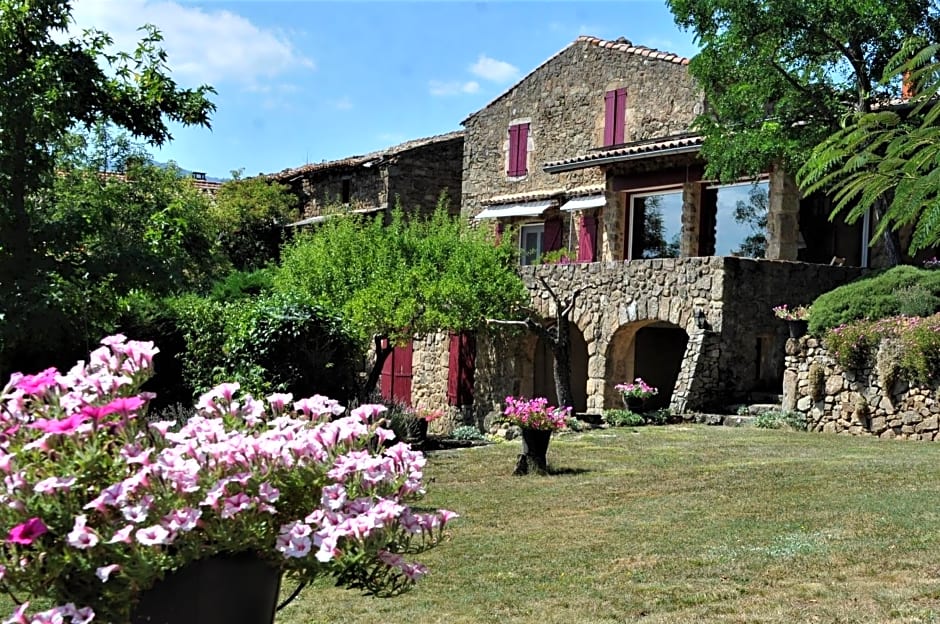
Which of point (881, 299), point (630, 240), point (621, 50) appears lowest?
point (881, 299)

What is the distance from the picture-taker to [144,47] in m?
11.3

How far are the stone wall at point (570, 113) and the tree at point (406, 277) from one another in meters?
4.11

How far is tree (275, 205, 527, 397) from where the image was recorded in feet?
63.6

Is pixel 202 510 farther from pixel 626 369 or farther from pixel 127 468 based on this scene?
pixel 626 369

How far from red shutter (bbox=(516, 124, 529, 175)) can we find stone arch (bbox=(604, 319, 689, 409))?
275 inches

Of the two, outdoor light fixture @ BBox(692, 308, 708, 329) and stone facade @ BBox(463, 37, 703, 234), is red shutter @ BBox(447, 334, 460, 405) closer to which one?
stone facade @ BBox(463, 37, 703, 234)

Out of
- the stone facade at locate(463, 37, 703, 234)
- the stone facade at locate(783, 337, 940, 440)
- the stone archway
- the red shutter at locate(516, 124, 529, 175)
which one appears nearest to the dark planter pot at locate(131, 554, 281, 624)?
the stone facade at locate(783, 337, 940, 440)

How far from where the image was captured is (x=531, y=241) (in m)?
27.2

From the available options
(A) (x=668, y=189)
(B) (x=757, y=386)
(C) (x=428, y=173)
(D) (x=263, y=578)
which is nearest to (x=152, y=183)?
(C) (x=428, y=173)

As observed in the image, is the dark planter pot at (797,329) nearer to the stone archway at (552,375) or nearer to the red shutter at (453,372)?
the stone archway at (552,375)

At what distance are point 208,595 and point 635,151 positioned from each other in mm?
19613

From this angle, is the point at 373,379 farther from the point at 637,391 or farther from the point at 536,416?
the point at 536,416

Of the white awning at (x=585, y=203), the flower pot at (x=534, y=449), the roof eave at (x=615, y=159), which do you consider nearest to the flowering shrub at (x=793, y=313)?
the roof eave at (x=615, y=159)

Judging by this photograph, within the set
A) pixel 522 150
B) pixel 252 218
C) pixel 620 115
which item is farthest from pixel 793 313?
pixel 252 218
